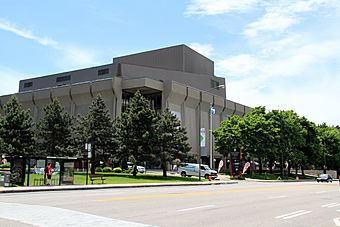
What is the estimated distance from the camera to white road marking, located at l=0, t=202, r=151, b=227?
971 cm

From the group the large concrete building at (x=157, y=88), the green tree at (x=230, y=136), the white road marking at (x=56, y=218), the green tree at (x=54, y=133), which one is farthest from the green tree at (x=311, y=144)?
the white road marking at (x=56, y=218)

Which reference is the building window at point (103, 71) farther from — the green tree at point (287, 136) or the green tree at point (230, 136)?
the green tree at point (287, 136)

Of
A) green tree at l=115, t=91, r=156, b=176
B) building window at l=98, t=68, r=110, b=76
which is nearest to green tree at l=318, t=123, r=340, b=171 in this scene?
building window at l=98, t=68, r=110, b=76

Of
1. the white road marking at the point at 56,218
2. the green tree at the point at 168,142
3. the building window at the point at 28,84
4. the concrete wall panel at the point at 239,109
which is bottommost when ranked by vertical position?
the white road marking at the point at 56,218

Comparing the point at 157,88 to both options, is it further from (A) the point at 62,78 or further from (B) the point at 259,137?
(A) the point at 62,78

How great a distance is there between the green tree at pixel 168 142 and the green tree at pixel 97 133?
25.1 ft

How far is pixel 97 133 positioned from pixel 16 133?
10643 millimetres

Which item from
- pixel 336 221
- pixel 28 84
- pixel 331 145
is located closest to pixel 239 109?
pixel 331 145

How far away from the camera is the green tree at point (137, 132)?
145 feet

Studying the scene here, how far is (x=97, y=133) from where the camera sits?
4941 cm

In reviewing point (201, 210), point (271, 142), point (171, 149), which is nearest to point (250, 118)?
point (271, 142)

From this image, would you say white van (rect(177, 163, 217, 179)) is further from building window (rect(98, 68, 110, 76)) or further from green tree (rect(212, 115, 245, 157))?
building window (rect(98, 68, 110, 76))

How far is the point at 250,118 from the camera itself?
65.8 m

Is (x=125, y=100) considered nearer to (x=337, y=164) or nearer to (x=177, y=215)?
(x=337, y=164)
